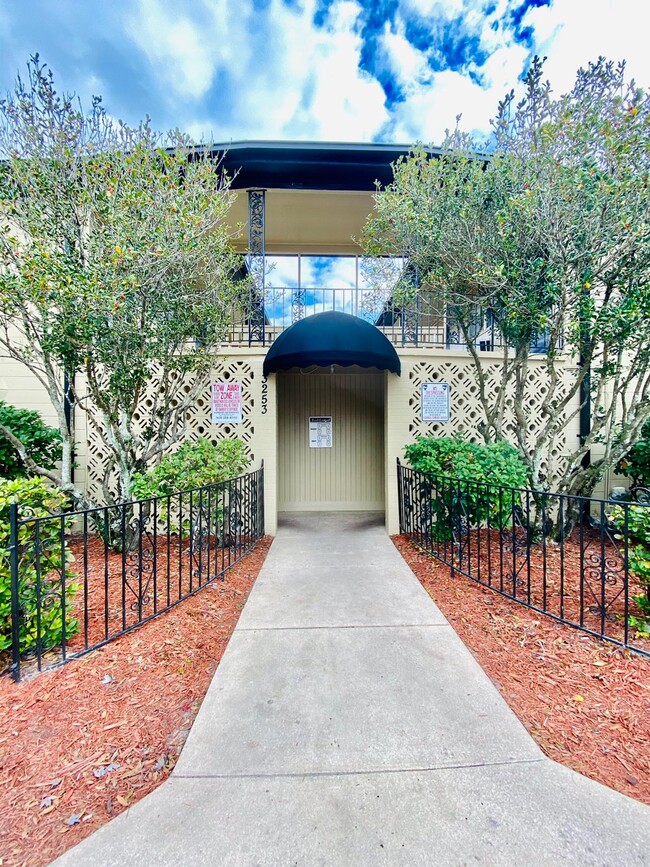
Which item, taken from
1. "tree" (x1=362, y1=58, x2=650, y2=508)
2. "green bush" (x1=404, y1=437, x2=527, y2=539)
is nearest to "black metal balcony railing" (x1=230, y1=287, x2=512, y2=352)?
"tree" (x1=362, y1=58, x2=650, y2=508)

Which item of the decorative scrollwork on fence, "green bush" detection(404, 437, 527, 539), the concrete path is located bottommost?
the concrete path

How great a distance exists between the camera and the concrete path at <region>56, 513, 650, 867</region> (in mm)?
1567

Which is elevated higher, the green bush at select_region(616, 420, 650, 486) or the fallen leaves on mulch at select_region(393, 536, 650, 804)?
the green bush at select_region(616, 420, 650, 486)

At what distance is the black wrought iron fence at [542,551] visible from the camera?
3.11m

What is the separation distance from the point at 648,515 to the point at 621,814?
2.24m

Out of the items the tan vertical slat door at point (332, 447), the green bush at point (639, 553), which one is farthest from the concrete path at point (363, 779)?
the tan vertical slat door at point (332, 447)

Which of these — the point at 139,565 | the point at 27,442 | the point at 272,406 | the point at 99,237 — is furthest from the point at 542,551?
the point at 27,442

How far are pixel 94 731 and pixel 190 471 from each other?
2995 mm

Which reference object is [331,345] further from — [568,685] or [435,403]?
[568,685]

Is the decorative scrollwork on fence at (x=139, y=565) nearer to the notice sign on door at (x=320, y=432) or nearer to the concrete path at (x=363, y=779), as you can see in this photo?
the concrete path at (x=363, y=779)

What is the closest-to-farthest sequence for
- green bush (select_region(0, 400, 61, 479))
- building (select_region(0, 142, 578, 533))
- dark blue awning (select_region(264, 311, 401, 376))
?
dark blue awning (select_region(264, 311, 401, 376)) < green bush (select_region(0, 400, 61, 479)) < building (select_region(0, 142, 578, 533))

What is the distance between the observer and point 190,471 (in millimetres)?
4879

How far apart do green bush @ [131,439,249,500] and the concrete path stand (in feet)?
7.08

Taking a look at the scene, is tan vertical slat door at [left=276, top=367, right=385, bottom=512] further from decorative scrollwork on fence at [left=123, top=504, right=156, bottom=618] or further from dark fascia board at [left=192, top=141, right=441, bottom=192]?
dark fascia board at [left=192, top=141, right=441, bottom=192]
